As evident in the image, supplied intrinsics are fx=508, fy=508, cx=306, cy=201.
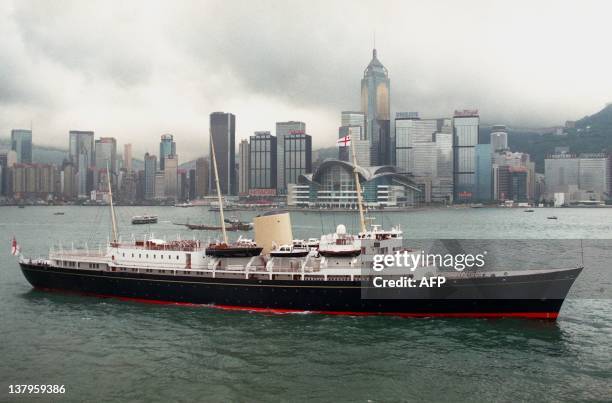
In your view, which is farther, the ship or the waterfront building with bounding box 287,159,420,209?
the waterfront building with bounding box 287,159,420,209

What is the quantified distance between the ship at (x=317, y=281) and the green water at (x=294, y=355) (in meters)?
0.75

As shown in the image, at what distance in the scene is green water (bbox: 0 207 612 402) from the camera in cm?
1767

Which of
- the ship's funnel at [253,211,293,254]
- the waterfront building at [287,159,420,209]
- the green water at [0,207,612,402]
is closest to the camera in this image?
the green water at [0,207,612,402]

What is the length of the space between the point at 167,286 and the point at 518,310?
18870 mm

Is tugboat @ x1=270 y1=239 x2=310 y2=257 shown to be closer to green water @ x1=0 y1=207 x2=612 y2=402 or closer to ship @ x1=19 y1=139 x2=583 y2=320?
ship @ x1=19 y1=139 x2=583 y2=320

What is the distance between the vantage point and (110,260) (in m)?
31.3

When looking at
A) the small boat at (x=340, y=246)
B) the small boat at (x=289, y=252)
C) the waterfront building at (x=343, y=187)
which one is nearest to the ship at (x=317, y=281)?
the small boat at (x=340, y=246)

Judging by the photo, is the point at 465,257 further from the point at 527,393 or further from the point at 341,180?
the point at 341,180

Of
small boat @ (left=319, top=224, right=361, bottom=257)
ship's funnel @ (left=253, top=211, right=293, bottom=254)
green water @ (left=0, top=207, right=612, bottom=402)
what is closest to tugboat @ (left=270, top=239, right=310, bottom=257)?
small boat @ (left=319, top=224, right=361, bottom=257)

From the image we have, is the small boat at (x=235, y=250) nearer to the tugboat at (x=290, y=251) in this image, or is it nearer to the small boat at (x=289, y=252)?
the tugboat at (x=290, y=251)

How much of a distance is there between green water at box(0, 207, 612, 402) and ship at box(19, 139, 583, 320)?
754 millimetres

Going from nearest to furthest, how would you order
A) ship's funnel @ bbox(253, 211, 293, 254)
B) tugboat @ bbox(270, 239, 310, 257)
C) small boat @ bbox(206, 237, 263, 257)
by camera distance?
1. tugboat @ bbox(270, 239, 310, 257)
2. small boat @ bbox(206, 237, 263, 257)
3. ship's funnel @ bbox(253, 211, 293, 254)

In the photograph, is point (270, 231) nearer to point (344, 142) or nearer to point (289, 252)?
point (289, 252)

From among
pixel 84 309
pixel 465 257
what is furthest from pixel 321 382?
pixel 84 309
